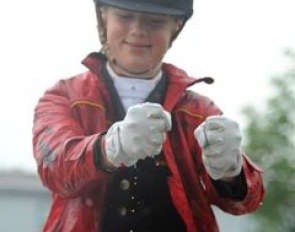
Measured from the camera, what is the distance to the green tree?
24.3m

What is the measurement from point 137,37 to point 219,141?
1.43ft

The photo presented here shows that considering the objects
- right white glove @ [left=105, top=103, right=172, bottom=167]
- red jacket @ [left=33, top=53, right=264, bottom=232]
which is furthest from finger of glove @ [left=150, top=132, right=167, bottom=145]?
red jacket @ [left=33, top=53, right=264, bottom=232]

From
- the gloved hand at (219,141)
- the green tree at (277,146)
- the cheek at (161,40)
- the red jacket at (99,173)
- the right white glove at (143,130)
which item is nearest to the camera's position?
the right white glove at (143,130)

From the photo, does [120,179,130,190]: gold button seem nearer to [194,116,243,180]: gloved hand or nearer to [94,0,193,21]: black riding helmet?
[194,116,243,180]: gloved hand

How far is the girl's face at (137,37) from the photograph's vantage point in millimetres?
3785

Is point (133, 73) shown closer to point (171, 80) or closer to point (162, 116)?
point (171, 80)

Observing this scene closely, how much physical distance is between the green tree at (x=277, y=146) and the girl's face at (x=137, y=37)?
20014 mm

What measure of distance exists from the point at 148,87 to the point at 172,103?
3.3 inches

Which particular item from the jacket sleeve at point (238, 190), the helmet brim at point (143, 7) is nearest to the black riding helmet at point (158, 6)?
the helmet brim at point (143, 7)

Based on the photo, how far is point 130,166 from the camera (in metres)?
3.67

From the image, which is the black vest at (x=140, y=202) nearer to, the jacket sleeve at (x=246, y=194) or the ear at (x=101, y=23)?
the jacket sleeve at (x=246, y=194)

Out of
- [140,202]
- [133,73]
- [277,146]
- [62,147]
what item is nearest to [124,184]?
[140,202]

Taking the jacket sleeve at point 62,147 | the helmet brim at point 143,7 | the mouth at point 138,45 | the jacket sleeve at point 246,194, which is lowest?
the jacket sleeve at point 246,194

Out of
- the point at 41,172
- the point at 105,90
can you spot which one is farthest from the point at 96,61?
the point at 41,172
